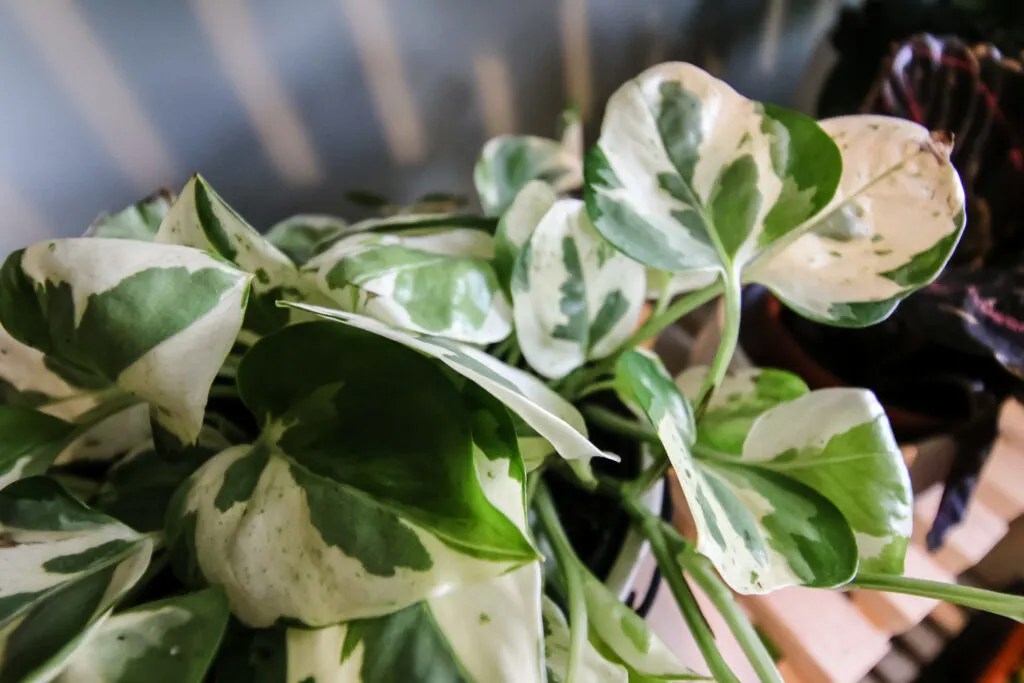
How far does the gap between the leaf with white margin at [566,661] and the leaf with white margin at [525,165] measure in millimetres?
271

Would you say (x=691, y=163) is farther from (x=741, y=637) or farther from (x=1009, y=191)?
(x=1009, y=191)

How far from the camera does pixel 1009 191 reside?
1.82 ft

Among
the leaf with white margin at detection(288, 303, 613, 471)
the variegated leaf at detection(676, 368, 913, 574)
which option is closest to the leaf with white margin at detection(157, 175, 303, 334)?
the leaf with white margin at detection(288, 303, 613, 471)

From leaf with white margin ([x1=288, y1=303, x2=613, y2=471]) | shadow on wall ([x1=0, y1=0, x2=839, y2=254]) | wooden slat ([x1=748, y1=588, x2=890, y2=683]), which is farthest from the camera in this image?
wooden slat ([x1=748, y1=588, x2=890, y2=683])

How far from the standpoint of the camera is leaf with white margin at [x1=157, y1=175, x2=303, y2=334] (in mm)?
307

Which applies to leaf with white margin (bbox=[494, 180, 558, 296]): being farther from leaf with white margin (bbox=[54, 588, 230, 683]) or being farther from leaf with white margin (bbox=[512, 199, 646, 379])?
leaf with white margin (bbox=[54, 588, 230, 683])

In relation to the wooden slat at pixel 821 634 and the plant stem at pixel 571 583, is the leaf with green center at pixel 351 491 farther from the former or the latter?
the wooden slat at pixel 821 634

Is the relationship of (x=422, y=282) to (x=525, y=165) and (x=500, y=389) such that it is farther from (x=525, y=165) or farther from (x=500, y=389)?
(x=525, y=165)

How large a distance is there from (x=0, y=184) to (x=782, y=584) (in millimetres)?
477

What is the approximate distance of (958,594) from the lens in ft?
0.92

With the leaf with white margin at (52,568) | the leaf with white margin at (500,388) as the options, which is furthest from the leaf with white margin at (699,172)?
the leaf with white margin at (52,568)

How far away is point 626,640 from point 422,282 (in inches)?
6.7

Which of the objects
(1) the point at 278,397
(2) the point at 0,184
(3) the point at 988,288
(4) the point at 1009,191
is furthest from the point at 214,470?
(4) the point at 1009,191

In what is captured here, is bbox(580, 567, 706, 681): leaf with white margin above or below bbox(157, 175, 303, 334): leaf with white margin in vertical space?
below
